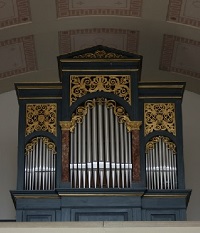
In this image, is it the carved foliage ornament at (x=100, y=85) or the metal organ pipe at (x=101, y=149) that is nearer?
the metal organ pipe at (x=101, y=149)

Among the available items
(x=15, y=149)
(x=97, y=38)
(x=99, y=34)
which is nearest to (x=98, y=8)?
(x=99, y=34)

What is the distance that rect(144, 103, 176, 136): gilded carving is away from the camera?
11492mm

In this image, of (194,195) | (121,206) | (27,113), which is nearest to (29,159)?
(27,113)

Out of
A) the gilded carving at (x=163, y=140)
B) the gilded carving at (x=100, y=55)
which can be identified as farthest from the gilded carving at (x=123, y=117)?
the gilded carving at (x=100, y=55)

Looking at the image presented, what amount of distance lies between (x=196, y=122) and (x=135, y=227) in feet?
24.5

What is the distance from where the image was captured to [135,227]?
21.4 feet

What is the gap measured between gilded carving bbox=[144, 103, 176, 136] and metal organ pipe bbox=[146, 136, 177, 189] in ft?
0.55

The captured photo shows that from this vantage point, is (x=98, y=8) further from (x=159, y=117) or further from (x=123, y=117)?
(x=159, y=117)

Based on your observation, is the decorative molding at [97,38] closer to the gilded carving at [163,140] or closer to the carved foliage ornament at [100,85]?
the carved foliage ornament at [100,85]

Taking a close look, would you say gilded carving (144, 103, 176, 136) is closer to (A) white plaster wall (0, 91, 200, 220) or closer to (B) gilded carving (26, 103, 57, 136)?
(B) gilded carving (26, 103, 57, 136)

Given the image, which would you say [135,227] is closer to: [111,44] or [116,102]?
[116,102]

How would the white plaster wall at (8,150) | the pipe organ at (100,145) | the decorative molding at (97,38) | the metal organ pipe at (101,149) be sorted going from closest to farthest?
the pipe organ at (100,145) → the metal organ pipe at (101,149) → the decorative molding at (97,38) → the white plaster wall at (8,150)

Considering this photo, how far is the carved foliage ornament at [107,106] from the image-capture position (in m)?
11.4

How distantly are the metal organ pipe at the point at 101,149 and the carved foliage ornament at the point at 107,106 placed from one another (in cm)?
1
